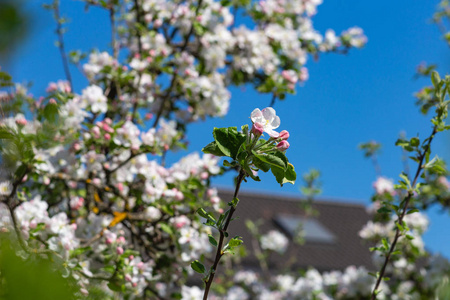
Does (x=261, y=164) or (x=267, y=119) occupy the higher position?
(x=267, y=119)

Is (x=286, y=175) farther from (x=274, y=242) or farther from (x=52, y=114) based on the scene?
(x=274, y=242)

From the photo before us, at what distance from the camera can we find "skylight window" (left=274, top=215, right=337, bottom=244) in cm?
1274

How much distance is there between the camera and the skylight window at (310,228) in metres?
12.7

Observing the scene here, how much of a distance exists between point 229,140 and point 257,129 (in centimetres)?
7

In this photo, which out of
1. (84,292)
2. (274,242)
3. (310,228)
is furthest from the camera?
(310,228)

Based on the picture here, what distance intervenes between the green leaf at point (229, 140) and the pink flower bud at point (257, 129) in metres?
0.03

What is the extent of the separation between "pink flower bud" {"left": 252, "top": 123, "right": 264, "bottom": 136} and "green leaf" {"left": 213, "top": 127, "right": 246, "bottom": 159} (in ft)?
0.09

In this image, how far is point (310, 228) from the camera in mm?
13516

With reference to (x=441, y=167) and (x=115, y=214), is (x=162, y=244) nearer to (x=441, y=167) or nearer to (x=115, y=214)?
(x=115, y=214)

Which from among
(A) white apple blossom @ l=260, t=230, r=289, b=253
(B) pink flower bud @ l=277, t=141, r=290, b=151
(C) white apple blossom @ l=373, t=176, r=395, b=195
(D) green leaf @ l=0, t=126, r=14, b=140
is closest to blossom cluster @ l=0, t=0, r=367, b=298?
(B) pink flower bud @ l=277, t=141, r=290, b=151

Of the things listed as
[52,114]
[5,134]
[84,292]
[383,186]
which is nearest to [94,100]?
[52,114]

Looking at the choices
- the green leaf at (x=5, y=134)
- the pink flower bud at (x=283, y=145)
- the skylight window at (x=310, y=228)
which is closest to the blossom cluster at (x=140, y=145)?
the pink flower bud at (x=283, y=145)

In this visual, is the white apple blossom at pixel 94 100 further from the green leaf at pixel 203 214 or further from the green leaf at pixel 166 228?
the green leaf at pixel 203 214

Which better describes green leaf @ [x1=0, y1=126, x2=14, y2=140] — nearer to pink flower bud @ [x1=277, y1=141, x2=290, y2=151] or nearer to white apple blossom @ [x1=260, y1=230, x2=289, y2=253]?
pink flower bud @ [x1=277, y1=141, x2=290, y2=151]
